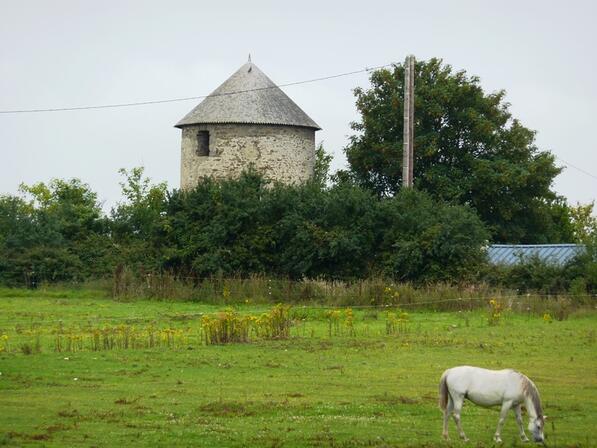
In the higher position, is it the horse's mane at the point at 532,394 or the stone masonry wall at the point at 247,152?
the stone masonry wall at the point at 247,152

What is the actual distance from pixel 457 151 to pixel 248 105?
1107cm

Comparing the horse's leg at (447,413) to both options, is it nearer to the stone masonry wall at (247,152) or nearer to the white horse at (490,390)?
the white horse at (490,390)

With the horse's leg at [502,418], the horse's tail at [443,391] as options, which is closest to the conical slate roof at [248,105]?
the horse's tail at [443,391]

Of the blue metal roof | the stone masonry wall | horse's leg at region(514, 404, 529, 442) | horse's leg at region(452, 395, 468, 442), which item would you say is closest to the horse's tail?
horse's leg at region(452, 395, 468, 442)

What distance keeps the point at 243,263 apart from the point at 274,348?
2037cm

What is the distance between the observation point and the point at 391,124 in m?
59.5

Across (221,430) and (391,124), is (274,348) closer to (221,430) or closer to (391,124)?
(221,430)

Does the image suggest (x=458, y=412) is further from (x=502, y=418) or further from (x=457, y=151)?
(x=457, y=151)

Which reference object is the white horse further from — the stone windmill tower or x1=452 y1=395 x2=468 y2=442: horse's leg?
the stone windmill tower

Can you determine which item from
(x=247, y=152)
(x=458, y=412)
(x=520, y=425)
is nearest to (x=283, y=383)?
(x=458, y=412)

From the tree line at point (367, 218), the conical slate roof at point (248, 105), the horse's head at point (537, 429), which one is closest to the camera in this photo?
the horse's head at point (537, 429)

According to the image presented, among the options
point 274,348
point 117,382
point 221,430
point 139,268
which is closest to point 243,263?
point 139,268

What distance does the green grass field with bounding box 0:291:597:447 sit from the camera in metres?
15.6

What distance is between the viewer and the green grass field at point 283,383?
15.6m
